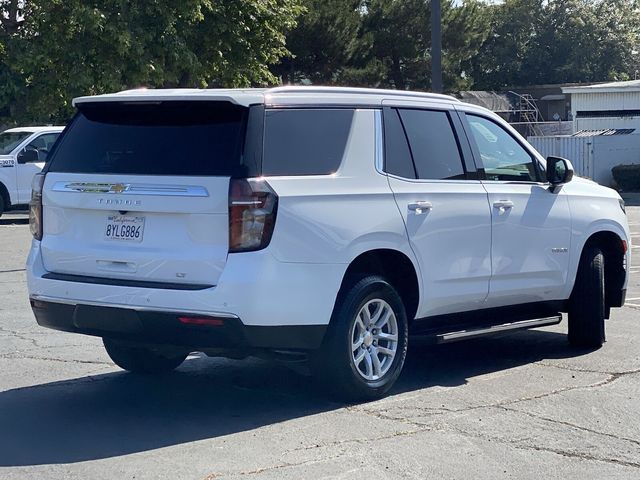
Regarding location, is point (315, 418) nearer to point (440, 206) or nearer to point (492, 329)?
point (440, 206)

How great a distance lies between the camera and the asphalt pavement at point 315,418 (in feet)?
19.0

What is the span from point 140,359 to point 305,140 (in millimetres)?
2184

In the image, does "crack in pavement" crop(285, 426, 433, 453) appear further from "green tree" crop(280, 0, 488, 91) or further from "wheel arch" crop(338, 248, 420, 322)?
"green tree" crop(280, 0, 488, 91)

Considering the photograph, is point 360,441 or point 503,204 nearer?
point 360,441

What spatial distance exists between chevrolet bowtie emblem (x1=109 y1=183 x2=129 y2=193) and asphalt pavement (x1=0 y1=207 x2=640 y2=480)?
55.5 inches

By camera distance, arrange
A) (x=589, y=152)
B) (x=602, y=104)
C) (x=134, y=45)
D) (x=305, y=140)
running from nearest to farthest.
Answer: (x=305, y=140), (x=134, y=45), (x=589, y=152), (x=602, y=104)

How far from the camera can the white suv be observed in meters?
6.44

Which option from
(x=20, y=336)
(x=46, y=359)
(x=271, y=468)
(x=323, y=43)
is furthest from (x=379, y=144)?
(x=323, y=43)

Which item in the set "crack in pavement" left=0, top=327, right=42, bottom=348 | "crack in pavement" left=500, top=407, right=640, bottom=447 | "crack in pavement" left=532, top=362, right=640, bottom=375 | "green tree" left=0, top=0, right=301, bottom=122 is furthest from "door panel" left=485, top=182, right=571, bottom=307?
"green tree" left=0, top=0, right=301, bottom=122

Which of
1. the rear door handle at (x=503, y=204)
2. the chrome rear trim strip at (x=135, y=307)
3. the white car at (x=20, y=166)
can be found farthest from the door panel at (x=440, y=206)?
the white car at (x=20, y=166)

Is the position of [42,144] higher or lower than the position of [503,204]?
higher

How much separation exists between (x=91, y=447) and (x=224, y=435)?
767 millimetres

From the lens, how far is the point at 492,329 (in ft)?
26.6

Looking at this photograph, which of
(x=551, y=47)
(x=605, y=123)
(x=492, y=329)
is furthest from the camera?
(x=551, y=47)
